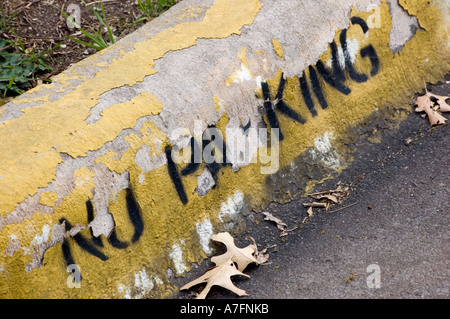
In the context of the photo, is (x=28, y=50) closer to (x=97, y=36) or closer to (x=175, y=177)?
(x=97, y=36)

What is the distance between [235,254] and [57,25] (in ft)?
6.70

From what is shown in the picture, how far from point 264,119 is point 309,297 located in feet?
3.09

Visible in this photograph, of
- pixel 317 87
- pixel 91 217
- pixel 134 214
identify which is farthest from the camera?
pixel 317 87

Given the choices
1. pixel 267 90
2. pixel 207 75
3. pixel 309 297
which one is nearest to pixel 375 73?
pixel 267 90

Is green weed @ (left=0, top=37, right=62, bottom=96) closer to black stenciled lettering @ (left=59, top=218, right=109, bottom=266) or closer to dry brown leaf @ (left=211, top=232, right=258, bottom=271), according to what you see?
black stenciled lettering @ (left=59, top=218, right=109, bottom=266)

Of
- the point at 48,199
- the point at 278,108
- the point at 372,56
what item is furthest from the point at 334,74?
the point at 48,199

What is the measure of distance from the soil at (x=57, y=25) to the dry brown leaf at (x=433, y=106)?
1779 millimetres

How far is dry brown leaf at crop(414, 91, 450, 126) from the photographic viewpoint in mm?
3109

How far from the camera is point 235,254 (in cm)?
245

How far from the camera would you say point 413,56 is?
131 inches

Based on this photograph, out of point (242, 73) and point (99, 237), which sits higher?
point (242, 73)

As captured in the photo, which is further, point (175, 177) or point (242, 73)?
point (242, 73)

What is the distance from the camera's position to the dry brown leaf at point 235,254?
2.44m
